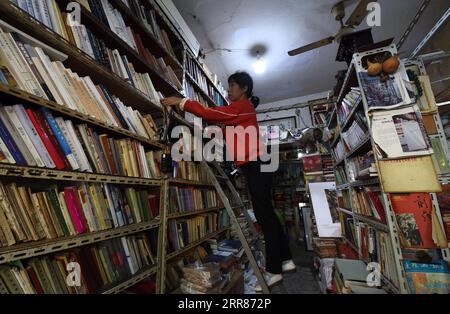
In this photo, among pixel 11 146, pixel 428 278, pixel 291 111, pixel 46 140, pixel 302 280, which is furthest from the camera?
pixel 291 111

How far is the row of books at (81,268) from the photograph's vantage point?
67cm

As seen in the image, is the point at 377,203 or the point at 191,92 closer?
the point at 377,203

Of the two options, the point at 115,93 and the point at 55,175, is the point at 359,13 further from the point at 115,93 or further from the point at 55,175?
the point at 55,175

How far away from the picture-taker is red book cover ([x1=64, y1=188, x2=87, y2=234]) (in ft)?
2.80

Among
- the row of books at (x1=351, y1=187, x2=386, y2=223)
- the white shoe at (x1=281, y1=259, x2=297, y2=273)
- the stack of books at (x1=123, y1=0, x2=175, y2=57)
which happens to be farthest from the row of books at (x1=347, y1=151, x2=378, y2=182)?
the stack of books at (x1=123, y1=0, x2=175, y2=57)

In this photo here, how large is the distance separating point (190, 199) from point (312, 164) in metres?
2.49

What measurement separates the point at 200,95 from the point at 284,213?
10.8 feet

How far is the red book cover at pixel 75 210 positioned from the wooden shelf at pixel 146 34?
1.25m

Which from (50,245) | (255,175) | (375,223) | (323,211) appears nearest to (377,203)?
(375,223)

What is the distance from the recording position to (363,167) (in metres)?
1.74

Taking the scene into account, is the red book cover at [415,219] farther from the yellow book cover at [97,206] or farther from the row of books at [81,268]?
the yellow book cover at [97,206]
